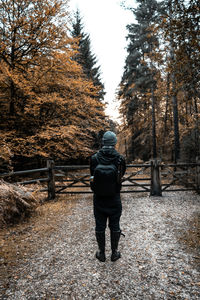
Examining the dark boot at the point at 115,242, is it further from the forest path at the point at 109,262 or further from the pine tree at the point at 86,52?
Result: the pine tree at the point at 86,52

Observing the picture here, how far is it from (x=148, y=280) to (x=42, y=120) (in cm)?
879

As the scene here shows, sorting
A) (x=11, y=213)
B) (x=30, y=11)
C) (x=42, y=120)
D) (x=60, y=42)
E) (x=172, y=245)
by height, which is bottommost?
(x=172, y=245)

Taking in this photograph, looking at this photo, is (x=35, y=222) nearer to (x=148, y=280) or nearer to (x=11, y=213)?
(x=11, y=213)

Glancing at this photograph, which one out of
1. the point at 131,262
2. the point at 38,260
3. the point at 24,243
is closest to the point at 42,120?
the point at 24,243

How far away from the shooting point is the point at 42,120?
31.4ft

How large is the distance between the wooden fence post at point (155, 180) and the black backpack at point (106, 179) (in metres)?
4.94

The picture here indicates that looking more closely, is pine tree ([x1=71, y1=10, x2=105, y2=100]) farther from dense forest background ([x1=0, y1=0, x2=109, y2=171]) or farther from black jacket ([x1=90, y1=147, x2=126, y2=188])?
black jacket ([x1=90, y1=147, x2=126, y2=188])

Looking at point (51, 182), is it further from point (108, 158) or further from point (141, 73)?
point (141, 73)

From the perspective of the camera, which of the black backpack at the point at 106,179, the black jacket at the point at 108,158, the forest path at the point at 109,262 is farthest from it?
the black jacket at the point at 108,158

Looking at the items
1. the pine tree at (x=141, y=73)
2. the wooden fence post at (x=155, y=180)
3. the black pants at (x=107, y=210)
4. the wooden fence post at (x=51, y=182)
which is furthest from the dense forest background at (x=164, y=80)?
the wooden fence post at (x=51, y=182)

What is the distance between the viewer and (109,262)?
306 cm

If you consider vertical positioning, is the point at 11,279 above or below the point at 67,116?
below

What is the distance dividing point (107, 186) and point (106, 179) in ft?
0.40

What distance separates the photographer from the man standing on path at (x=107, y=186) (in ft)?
9.53
